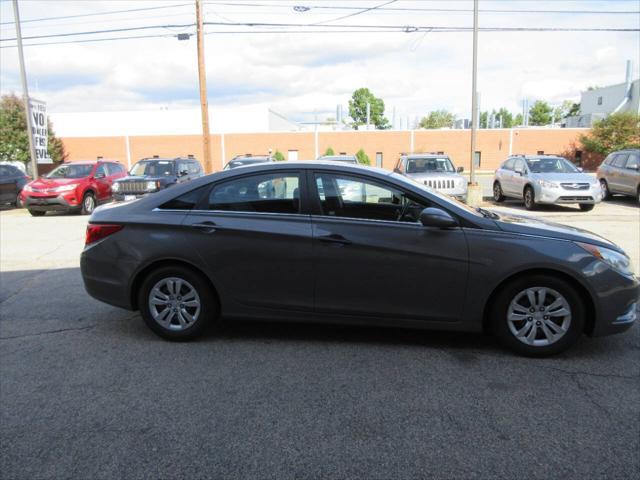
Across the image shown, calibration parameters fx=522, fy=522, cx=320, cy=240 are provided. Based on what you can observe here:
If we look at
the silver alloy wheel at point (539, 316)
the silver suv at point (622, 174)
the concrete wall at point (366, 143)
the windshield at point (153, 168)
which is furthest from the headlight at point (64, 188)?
the concrete wall at point (366, 143)

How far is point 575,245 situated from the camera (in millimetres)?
4285

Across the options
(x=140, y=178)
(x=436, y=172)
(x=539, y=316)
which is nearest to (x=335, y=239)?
(x=539, y=316)

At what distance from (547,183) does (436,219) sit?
39.2 feet

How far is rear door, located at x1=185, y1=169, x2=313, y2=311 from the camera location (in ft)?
14.8

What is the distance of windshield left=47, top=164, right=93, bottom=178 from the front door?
14.4 metres

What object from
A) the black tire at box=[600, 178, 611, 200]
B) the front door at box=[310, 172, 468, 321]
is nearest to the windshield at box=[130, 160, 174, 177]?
the front door at box=[310, 172, 468, 321]

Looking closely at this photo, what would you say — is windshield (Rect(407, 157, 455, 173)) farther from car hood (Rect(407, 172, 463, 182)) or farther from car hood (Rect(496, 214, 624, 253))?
car hood (Rect(496, 214, 624, 253))

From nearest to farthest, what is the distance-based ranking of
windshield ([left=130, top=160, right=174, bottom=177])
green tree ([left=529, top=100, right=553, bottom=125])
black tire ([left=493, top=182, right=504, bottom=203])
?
windshield ([left=130, top=160, right=174, bottom=177]), black tire ([left=493, top=182, right=504, bottom=203]), green tree ([left=529, top=100, right=553, bottom=125])

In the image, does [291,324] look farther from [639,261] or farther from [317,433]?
[639,261]

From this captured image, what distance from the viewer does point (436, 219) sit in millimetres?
4266

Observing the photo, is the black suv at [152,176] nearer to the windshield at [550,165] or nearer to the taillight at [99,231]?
the taillight at [99,231]

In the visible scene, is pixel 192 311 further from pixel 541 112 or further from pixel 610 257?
pixel 541 112

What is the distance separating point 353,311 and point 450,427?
1.43 metres

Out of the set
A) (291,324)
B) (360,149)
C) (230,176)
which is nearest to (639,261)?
(291,324)
